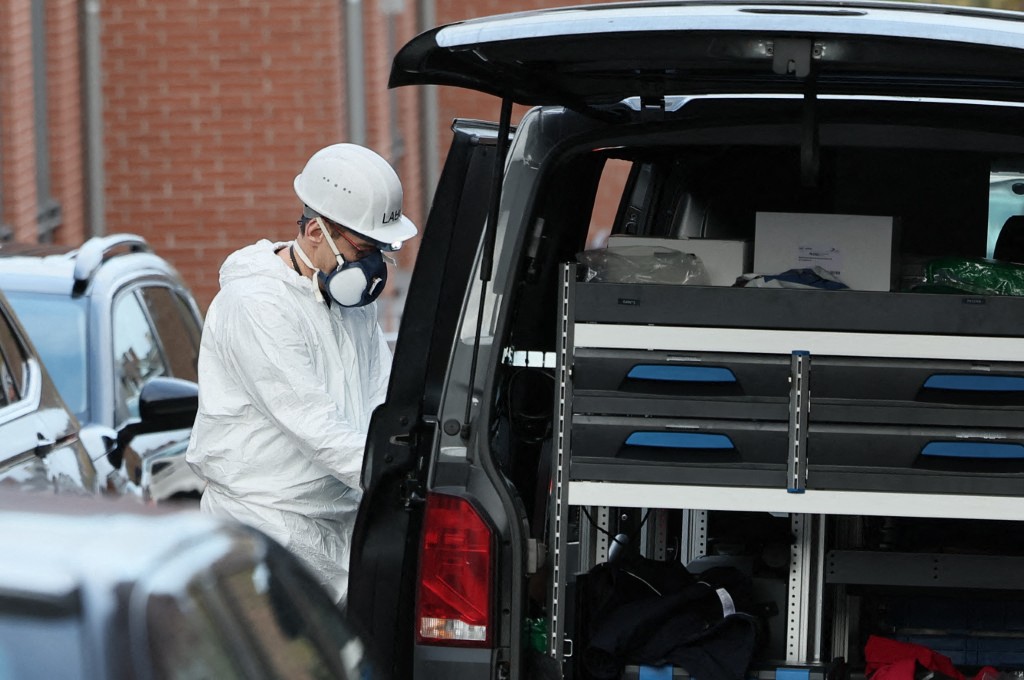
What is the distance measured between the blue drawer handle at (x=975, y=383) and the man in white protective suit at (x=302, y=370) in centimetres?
143

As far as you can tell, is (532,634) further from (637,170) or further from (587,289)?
(637,170)

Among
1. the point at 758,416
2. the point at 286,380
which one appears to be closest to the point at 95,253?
the point at 286,380

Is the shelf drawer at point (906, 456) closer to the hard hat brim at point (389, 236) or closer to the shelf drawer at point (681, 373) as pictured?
the shelf drawer at point (681, 373)

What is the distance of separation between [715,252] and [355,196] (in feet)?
3.22

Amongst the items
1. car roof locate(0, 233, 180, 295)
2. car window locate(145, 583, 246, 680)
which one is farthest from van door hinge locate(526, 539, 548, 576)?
car roof locate(0, 233, 180, 295)

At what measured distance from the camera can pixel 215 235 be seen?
12.3 meters

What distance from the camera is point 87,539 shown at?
2252 millimetres

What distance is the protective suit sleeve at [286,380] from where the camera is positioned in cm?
436

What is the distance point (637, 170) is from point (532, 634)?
2.01 metres

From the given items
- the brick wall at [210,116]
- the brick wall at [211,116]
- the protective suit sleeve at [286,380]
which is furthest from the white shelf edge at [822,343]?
the brick wall at [211,116]

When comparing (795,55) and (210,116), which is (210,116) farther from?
(795,55)

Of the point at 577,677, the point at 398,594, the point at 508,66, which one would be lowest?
the point at 577,677

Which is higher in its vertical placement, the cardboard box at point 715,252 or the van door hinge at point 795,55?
the van door hinge at point 795,55

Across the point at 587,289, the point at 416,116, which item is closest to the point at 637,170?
the point at 587,289
